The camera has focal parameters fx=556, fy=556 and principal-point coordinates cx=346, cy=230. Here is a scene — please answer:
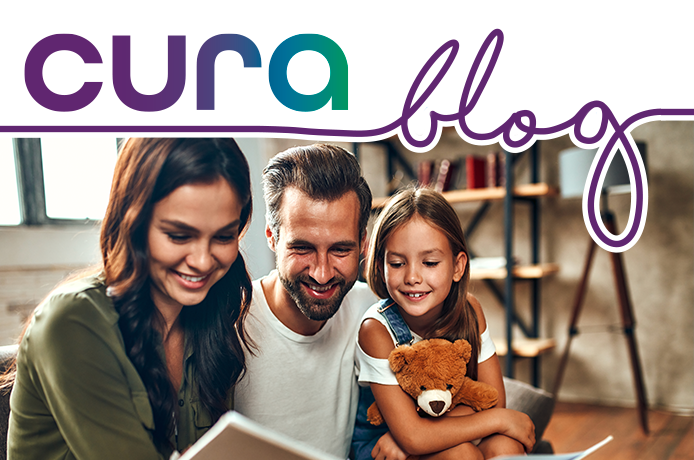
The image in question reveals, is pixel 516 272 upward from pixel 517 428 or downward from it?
downward

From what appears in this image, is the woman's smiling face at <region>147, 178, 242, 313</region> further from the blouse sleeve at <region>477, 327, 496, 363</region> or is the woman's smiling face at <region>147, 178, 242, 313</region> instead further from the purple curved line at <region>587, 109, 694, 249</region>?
the purple curved line at <region>587, 109, 694, 249</region>

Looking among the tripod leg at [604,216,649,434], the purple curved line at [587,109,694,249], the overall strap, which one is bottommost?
the tripod leg at [604,216,649,434]

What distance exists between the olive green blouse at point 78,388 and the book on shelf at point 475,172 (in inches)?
106

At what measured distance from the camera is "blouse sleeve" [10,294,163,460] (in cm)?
85

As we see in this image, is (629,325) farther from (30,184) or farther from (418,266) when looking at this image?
(30,184)

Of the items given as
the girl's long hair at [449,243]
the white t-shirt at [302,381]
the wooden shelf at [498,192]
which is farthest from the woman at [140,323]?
the wooden shelf at [498,192]

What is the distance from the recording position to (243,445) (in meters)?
0.76

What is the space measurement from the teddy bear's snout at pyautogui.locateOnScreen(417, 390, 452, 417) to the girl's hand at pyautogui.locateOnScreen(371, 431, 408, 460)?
0.10 metres

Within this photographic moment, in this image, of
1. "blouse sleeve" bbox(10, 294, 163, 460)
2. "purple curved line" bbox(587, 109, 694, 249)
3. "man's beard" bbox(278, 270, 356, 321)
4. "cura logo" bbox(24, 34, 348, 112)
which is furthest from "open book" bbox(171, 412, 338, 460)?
"purple curved line" bbox(587, 109, 694, 249)

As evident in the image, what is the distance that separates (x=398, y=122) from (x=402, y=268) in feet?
0.91

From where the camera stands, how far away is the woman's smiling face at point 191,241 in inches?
34.8

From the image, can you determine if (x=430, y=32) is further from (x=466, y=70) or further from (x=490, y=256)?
(x=490, y=256)

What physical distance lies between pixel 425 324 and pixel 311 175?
1.27 feet

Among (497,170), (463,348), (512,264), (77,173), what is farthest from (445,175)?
(77,173)
